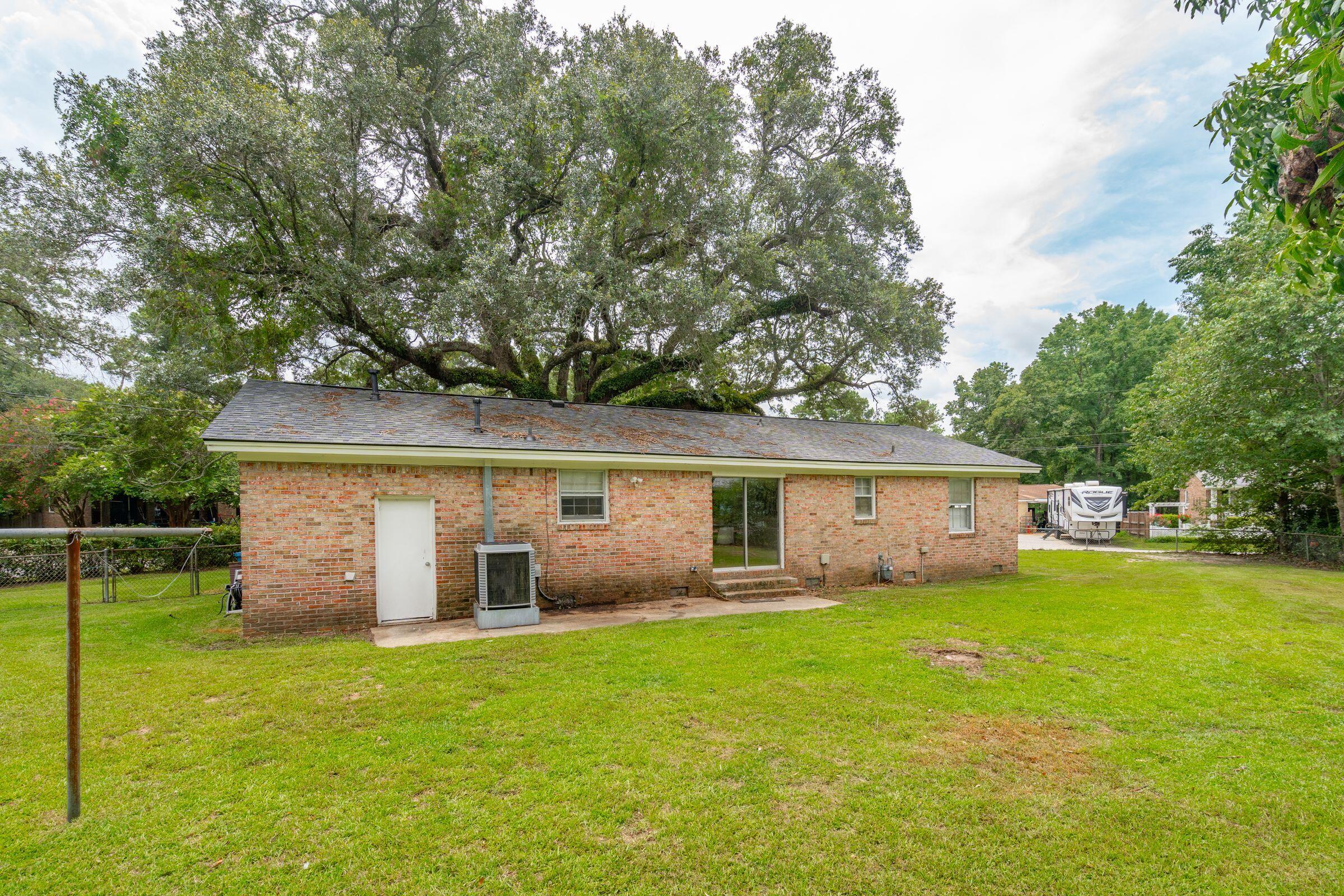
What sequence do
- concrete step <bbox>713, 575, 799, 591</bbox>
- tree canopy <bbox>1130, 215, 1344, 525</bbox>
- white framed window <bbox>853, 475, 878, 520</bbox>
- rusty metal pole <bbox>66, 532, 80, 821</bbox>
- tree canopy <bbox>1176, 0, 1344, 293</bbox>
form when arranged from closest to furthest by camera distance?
tree canopy <bbox>1176, 0, 1344, 293</bbox> → rusty metal pole <bbox>66, 532, 80, 821</bbox> → concrete step <bbox>713, 575, 799, 591</bbox> → white framed window <bbox>853, 475, 878, 520</bbox> → tree canopy <bbox>1130, 215, 1344, 525</bbox>

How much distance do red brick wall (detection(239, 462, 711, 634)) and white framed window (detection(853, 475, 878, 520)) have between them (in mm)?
3849

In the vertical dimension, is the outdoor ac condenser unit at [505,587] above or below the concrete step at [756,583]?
above

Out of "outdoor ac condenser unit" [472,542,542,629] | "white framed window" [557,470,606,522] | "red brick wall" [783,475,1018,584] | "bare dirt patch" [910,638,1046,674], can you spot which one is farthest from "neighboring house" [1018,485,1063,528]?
"outdoor ac condenser unit" [472,542,542,629]

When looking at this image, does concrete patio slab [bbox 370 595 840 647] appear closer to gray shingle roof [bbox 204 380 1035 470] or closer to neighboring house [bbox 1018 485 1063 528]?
gray shingle roof [bbox 204 380 1035 470]

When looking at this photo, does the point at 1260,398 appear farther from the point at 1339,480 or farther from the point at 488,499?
the point at 488,499

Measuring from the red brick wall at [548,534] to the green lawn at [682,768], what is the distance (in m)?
1.07

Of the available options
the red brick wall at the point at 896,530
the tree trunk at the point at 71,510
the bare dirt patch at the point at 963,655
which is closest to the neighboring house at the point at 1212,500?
the red brick wall at the point at 896,530

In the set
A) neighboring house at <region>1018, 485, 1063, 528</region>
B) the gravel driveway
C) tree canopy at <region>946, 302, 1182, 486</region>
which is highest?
tree canopy at <region>946, 302, 1182, 486</region>

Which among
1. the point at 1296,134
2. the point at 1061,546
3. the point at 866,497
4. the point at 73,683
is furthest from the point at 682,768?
the point at 1061,546

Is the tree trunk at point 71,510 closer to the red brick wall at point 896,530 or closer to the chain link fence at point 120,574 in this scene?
the chain link fence at point 120,574

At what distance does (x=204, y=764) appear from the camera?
402cm

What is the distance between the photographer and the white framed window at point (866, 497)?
12.7 m

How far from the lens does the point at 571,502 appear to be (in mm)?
10000

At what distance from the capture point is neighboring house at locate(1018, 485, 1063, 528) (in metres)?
33.4
